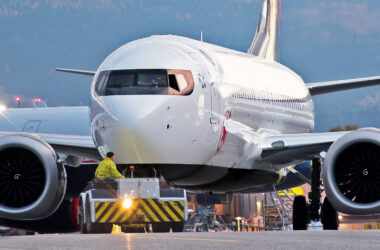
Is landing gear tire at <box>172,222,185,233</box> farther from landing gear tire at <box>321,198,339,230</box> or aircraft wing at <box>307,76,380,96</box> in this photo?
aircraft wing at <box>307,76,380,96</box>

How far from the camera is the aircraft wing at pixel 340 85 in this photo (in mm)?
30703

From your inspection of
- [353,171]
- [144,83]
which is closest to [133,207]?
[144,83]

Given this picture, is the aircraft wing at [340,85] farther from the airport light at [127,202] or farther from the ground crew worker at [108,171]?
the airport light at [127,202]

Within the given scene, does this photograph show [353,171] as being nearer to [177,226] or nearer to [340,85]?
[177,226]

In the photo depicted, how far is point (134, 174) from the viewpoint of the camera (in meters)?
23.2

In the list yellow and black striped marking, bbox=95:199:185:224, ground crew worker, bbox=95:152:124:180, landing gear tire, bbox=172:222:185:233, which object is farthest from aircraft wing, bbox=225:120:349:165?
yellow and black striped marking, bbox=95:199:185:224

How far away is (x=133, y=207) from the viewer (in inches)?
822

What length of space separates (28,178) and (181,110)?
2974 mm

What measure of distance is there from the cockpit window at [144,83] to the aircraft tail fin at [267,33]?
1151cm

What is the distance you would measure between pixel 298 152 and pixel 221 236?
10.8m

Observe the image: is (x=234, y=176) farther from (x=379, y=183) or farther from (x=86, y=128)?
(x=86, y=128)

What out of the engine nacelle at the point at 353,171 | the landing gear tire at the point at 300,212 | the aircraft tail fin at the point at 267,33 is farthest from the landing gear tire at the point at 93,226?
A: the aircraft tail fin at the point at 267,33

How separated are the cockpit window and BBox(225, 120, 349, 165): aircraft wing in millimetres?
1954

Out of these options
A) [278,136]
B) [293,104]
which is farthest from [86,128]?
[278,136]
